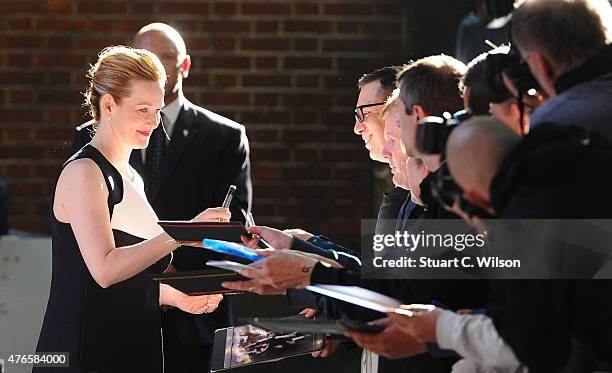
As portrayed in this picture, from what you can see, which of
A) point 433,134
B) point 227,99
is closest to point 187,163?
point 227,99

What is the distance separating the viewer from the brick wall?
6422 mm

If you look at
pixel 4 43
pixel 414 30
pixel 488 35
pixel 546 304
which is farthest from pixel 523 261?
pixel 4 43


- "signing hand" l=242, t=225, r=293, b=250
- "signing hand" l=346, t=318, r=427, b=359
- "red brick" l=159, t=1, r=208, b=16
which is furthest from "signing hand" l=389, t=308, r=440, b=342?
"red brick" l=159, t=1, r=208, b=16

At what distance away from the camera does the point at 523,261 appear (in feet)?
7.34

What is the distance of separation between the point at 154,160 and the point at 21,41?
1.79m

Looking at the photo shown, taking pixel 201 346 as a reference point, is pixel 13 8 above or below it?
above

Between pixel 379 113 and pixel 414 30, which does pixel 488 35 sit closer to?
pixel 414 30

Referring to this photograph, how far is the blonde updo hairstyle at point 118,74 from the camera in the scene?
3.75 metres

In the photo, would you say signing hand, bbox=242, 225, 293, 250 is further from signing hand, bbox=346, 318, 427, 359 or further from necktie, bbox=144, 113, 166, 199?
necktie, bbox=144, 113, 166, 199

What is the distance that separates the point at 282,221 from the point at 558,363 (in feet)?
14.2

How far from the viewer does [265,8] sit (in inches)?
253

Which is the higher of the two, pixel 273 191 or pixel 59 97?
pixel 59 97

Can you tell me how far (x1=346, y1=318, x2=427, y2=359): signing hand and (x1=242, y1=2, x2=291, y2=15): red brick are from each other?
412cm

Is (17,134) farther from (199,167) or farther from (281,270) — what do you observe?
(281,270)
